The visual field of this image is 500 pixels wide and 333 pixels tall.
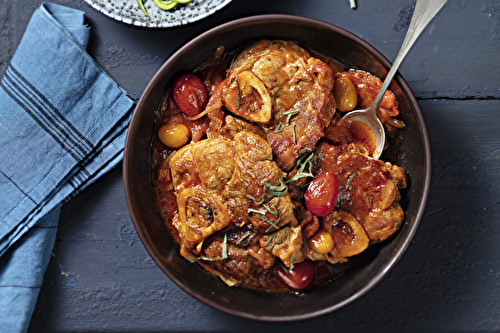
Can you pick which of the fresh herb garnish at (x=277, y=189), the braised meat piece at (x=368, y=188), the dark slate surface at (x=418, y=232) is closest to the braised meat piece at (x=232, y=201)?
the fresh herb garnish at (x=277, y=189)

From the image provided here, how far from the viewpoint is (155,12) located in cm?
254

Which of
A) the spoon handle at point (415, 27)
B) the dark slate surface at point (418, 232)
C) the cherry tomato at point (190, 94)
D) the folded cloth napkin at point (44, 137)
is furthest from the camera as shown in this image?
the dark slate surface at point (418, 232)

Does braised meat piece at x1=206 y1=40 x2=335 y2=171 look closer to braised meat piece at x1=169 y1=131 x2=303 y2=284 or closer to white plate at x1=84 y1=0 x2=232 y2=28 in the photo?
braised meat piece at x1=169 y1=131 x2=303 y2=284

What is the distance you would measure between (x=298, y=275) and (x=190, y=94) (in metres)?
1.54

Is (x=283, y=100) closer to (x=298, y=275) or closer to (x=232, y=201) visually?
(x=232, y=201)

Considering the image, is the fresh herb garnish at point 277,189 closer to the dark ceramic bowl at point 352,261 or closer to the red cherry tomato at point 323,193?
the red cherry tomato at point 323,193

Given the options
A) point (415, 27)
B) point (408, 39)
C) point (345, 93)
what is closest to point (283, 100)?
point (345, 93)

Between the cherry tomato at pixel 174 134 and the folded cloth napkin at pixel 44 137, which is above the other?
the folded cloth napkin at pixel 44 137

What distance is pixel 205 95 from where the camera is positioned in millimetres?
2455

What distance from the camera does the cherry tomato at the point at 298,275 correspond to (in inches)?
97.2

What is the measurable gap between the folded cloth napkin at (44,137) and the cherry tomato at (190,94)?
469 millimetres

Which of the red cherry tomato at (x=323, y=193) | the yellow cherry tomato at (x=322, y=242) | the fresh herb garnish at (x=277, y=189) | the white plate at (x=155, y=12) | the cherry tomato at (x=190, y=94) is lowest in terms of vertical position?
the yellow cherry tomato at (x=322, y=242)

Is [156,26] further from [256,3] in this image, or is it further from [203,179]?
[203,179]

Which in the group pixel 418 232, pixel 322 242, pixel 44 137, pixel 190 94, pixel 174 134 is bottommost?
pixel 418 232
